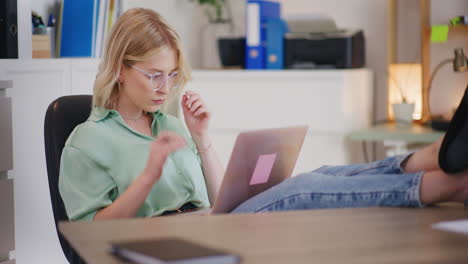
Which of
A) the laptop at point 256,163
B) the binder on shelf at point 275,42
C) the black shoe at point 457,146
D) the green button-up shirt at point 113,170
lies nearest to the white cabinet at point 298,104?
the binder on shelf at point 275,42

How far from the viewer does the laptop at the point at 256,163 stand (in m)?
1.38

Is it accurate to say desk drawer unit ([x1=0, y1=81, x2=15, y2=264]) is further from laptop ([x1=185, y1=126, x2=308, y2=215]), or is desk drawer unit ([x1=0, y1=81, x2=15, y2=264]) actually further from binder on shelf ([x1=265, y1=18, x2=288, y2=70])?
binder on shelf ([x1=265, y1=18, x2=288, y2=70])

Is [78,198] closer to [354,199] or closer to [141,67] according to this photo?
[141,67]

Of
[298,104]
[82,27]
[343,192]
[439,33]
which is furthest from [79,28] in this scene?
[343,192]

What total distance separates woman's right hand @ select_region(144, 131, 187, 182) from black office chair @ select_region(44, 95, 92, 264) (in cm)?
42

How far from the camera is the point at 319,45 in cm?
377

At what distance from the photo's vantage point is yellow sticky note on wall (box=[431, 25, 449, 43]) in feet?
11.9

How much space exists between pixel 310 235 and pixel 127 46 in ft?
3.02

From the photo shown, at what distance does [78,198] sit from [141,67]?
386 millimetres

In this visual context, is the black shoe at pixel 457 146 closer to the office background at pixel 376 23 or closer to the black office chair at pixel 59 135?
the black office chair at pixel 59 135

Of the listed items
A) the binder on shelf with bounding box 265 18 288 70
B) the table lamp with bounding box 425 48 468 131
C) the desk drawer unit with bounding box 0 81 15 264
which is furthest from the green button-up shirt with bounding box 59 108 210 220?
the binder on shelf with bounding box 265 18 288 70

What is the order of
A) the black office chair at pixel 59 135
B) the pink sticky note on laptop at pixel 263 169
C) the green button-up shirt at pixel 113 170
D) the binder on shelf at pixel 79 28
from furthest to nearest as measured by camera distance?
the binder on shelf at pixel 79 28, the black office chair at pixel 59 135, the green button-up shirt at pixel 113 170, the pink sticky note on laptop at pixel 263 169

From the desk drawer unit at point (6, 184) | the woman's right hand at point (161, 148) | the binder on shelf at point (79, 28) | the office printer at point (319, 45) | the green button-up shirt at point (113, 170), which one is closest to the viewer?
the woman's right hand at point (161, 148)

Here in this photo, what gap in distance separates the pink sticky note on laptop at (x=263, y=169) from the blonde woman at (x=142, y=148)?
0.35ft
